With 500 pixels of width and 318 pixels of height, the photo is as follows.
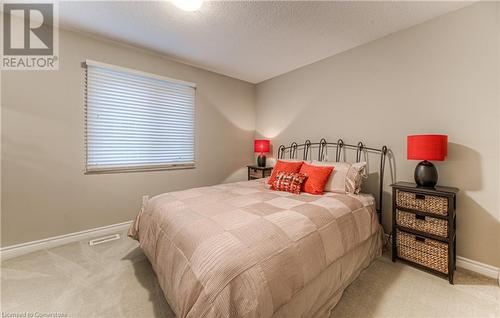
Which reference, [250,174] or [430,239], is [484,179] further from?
[250,174]

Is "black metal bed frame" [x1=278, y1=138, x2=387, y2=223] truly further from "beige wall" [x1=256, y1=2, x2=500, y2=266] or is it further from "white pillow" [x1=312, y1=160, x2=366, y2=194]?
"white pillow" [x1=312, y1=160, x2=366, y2=194]

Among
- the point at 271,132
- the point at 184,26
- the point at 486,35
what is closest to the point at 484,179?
the point at 486,35

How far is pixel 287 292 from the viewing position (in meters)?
1.10

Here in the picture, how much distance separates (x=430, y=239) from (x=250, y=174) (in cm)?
284

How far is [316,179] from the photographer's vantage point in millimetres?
2352

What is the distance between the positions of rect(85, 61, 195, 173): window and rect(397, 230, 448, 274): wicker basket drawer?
3.06 m

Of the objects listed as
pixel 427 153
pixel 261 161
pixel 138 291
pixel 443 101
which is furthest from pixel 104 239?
pixel 443 101

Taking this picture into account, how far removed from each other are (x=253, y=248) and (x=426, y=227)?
6.04 feet

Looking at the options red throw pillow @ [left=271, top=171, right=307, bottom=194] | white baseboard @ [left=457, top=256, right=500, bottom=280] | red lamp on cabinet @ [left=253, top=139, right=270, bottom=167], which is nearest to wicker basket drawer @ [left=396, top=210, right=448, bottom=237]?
white baseboard @ [left=457, top=256, right=500, bottom=280]

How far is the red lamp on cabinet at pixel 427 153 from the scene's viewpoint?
6.06ft

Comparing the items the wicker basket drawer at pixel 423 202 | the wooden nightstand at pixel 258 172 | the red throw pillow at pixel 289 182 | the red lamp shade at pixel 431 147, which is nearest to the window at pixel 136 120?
the wooden nightstand at pixel 258 172

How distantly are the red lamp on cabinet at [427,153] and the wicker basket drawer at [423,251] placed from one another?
21.1 inches

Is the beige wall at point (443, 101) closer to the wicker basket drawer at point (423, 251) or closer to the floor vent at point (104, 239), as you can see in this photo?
the wicker basket drawer at point (423, 251)

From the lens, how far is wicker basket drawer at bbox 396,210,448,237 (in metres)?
1.83
